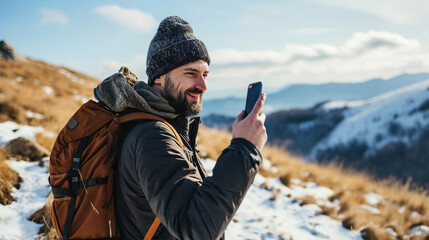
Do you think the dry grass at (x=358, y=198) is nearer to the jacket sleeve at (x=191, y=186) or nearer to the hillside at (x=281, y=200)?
the hillside at (x=281, y=200)

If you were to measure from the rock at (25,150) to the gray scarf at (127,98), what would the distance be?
14.0 ft

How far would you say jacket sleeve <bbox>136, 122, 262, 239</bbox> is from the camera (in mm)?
1078

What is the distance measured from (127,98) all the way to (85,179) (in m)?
0.45

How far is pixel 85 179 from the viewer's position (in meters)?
1.38

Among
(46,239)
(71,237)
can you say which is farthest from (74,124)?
(46,239)

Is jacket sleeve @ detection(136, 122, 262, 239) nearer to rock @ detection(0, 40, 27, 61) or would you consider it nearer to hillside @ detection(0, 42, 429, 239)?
hillside @ detection(0, 42, 429, 239)

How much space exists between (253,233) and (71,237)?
11.6 ft

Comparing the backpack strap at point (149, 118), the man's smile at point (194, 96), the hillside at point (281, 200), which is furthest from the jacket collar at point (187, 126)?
the hillside at point (281, 200)

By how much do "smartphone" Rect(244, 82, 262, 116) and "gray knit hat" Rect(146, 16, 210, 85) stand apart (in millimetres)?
555

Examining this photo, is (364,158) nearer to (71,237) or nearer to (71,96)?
(71,96)

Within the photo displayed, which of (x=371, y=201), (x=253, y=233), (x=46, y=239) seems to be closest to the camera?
(x=46, y=239)

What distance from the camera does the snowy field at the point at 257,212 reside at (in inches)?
138

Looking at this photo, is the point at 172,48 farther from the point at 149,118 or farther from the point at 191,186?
the point at 191,186

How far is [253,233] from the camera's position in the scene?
4.45 metres
